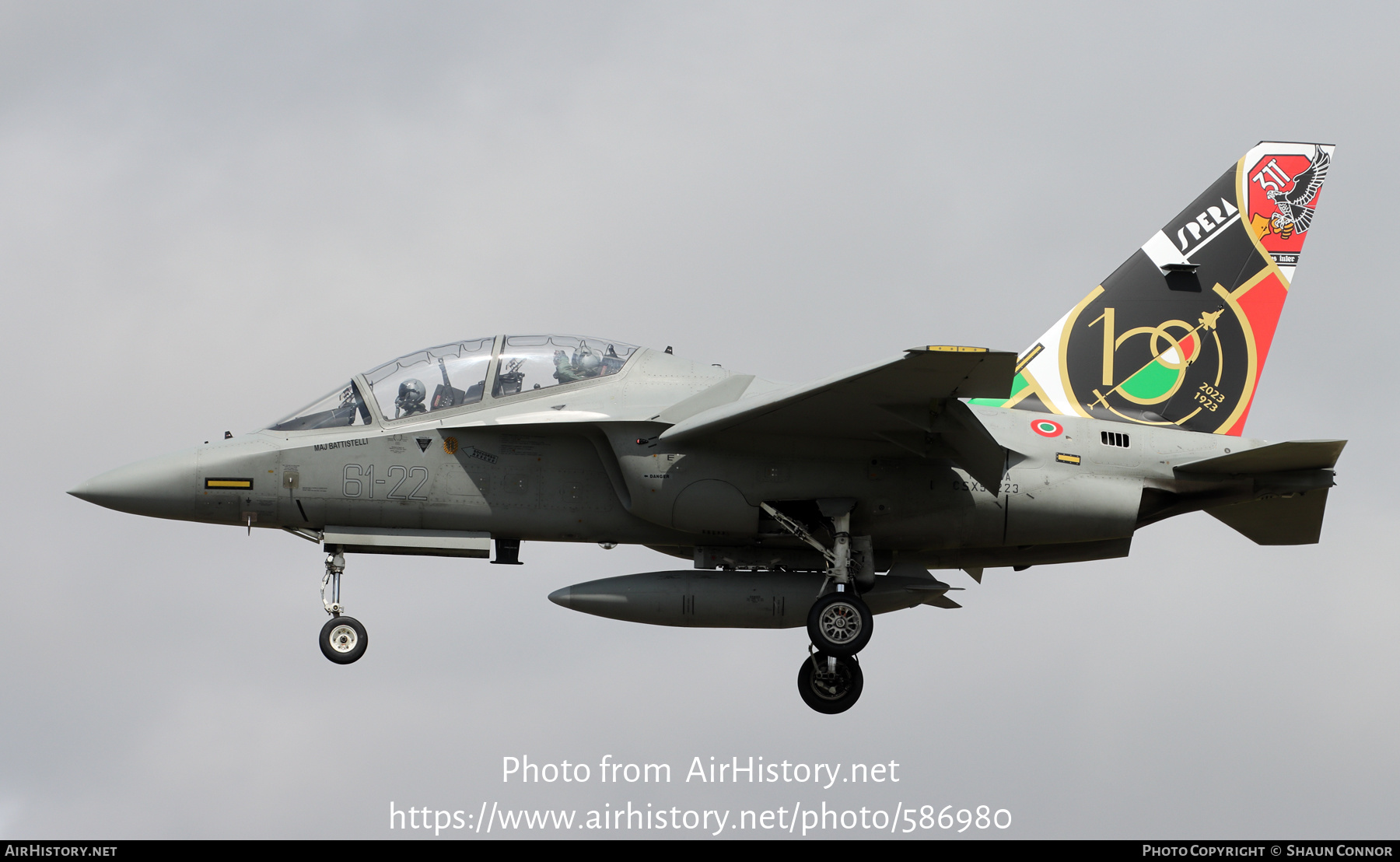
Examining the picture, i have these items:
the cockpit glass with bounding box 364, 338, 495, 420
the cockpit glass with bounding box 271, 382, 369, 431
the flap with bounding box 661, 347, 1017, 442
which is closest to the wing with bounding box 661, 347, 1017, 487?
the flap with bounding box 661, 347, 1017, 442

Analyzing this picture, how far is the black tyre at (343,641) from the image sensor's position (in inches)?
765

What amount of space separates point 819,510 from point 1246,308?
713 centimetres

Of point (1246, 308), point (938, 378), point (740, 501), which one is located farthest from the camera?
point (1246, 308)

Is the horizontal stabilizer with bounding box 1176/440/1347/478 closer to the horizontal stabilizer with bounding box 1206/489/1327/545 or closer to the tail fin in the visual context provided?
the horizontal stabilizer with bounding box 1206/489/1327/545

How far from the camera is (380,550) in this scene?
65.6 feet

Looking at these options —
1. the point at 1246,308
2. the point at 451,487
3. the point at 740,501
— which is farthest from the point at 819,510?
the point at 1246,308

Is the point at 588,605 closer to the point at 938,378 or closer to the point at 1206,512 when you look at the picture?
the point at 938,378

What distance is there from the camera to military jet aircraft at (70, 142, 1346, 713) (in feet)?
63.9

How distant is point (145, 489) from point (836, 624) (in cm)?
824

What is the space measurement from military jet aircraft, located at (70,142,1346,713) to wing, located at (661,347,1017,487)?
5cm

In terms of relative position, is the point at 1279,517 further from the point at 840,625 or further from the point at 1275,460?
the point at 840,625

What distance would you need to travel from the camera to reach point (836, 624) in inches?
762

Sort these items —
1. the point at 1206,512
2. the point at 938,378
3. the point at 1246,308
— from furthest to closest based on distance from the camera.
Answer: the point at 1246,308 → the point at 1206,512 → the point at 938,378

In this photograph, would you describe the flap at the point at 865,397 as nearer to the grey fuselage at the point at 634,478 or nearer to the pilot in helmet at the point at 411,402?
the grey fuselage at the point at 634,478
